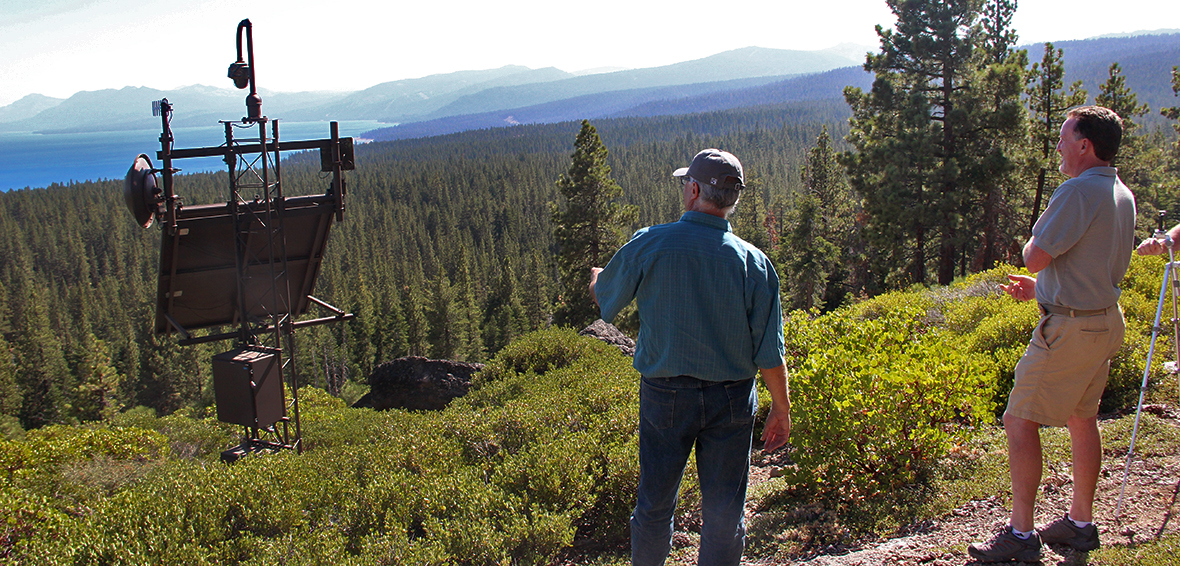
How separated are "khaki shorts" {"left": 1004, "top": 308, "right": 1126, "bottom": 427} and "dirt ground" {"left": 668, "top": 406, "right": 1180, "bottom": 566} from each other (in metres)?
0.73

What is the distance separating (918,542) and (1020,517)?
0.68m

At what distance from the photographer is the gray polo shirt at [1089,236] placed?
3.11 metres

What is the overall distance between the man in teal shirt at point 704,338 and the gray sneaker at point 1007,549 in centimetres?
130

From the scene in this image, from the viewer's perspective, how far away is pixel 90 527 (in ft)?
15.1

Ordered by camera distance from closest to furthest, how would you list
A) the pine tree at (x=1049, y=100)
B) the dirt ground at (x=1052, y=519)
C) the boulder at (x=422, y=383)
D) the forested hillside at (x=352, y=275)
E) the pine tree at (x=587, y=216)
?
the dirt ground at (x=1052, y=519) → the boulder at (x=422, y=383) → the pine tree at (x=1049, y=100) → the pine tree at (x=587, y=216) → the forested hillside at (x=352, y=275)

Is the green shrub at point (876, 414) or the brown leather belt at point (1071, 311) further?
the green shrub at point (876, 414)

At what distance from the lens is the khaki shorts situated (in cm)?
321

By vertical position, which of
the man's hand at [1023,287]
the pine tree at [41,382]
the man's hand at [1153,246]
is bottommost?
the pine tree at [41,382]

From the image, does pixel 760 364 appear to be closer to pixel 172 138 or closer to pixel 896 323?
pixel 896 323

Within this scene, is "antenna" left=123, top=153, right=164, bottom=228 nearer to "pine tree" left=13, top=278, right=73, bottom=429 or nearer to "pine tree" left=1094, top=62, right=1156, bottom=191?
"pine tree" left=1094, top=62, right=1156, bottom=191

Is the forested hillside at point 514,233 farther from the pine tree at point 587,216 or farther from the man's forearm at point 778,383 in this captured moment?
the man's forearm at point 778,383

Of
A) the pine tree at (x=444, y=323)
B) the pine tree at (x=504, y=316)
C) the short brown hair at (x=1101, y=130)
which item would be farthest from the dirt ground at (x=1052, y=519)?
the pine tree at (x=504, y=316)

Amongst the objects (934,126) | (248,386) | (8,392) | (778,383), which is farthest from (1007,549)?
(8,392)

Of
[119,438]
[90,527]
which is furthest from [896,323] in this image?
[119,438]
